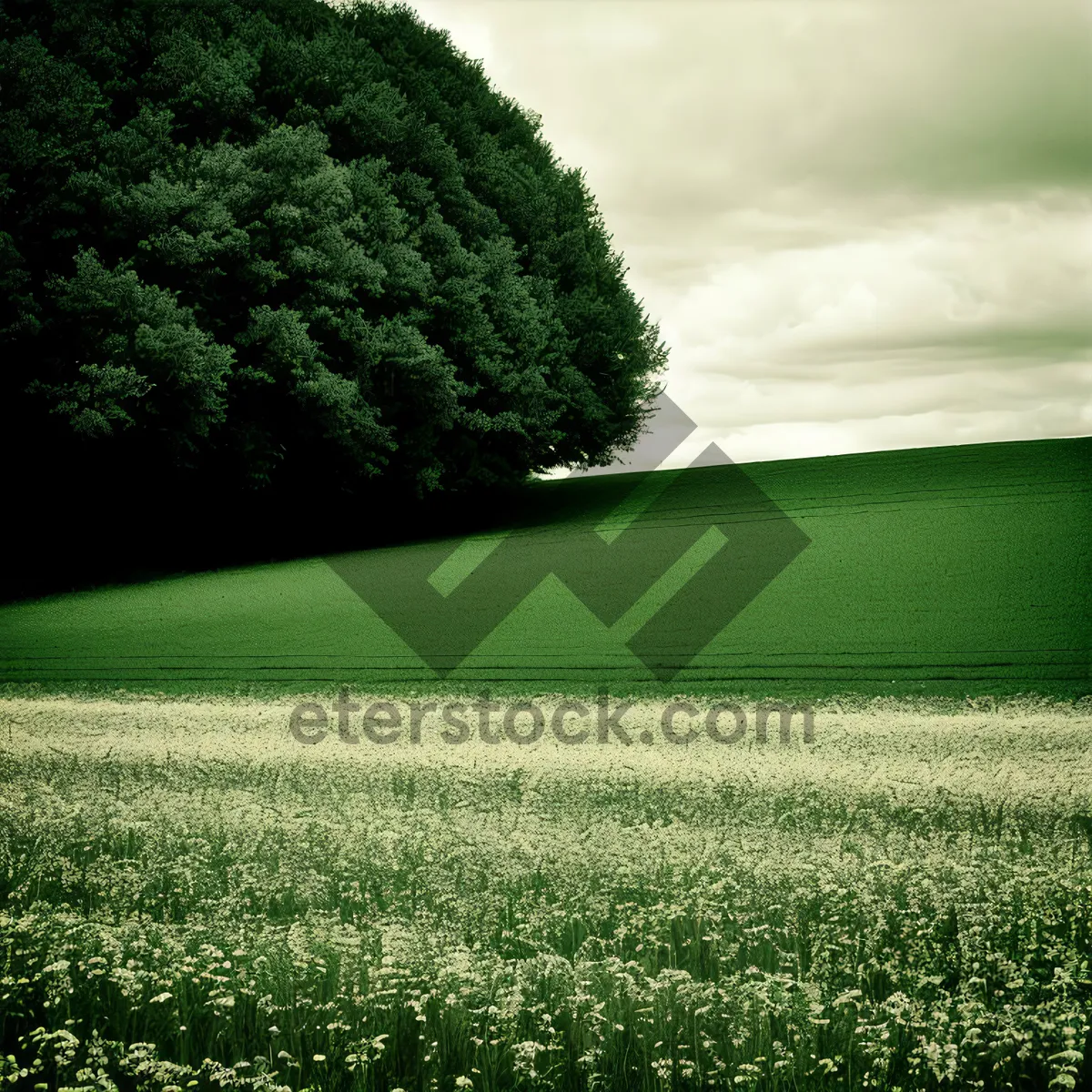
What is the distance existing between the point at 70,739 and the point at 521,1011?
37.9 ft

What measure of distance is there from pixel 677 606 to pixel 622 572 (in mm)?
3651

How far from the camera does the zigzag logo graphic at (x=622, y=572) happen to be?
73.0ft

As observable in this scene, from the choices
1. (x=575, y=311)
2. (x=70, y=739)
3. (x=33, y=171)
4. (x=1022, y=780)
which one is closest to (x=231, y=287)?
(x=33, y=171)

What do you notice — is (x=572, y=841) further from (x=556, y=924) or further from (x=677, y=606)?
(x=677, y=606)

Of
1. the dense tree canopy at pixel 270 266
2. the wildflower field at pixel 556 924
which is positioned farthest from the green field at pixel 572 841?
the dense tree canopy at pixel 270 266

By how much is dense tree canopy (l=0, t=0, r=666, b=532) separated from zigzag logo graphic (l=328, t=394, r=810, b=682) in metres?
3.55

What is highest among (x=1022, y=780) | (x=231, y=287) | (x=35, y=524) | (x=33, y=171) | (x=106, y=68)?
(x=106, y=68)

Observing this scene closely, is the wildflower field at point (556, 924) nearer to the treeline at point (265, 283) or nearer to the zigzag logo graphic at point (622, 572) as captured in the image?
the zigzag logo graphic at point (622, 572)

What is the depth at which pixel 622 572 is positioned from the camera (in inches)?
1067

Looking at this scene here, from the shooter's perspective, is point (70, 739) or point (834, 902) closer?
point (834, 902)

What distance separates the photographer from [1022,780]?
36.6 feet

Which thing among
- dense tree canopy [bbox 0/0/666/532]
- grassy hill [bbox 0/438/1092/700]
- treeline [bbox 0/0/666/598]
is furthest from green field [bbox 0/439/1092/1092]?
dense tree canopy [bbox 0/0/666/532]

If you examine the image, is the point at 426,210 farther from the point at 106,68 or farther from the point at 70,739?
the point at 70,739

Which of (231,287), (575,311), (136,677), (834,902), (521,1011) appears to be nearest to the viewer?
(521,1011)
